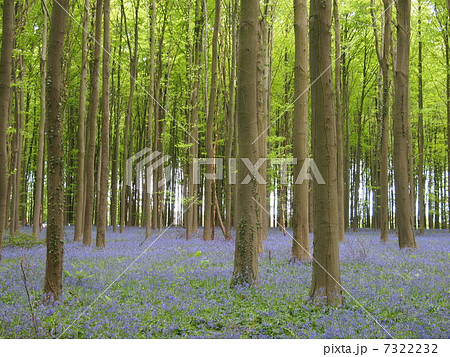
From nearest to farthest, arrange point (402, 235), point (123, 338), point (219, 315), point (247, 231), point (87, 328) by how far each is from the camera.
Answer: point (123, 338) → point (87, 328) → point (219, 315) → point (247, 231) → point (402, 235)

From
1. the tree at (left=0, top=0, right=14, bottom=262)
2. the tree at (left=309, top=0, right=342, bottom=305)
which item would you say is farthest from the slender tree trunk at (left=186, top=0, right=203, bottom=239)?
the tree at (left=309, top=0, right=342, bottom=305)

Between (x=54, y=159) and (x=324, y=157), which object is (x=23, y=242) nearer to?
(x=54, y=159)

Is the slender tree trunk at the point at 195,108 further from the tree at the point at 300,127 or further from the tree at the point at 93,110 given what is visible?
the tree at the point at 300,127

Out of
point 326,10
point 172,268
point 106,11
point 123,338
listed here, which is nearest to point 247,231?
point 172,268

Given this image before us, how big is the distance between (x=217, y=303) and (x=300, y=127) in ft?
19.2

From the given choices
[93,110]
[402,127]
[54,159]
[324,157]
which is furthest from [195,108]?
[324,157]

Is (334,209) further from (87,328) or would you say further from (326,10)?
(87,328)

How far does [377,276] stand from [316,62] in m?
5.20

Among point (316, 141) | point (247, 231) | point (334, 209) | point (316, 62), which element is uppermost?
point (316, 62)

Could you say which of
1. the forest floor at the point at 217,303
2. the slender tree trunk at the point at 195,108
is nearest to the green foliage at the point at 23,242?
the forest floor at the point at 217,303

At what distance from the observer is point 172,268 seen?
Result: 1006cm

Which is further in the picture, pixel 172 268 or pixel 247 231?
pixel 172 268

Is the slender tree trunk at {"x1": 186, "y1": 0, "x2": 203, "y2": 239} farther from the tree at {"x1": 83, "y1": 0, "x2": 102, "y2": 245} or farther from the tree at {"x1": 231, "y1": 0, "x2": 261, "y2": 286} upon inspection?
the tree at {"x1": 231, "y1": 0, "x2": 261, "y2": 286}

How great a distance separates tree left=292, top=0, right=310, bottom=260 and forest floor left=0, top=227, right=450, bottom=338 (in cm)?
90
